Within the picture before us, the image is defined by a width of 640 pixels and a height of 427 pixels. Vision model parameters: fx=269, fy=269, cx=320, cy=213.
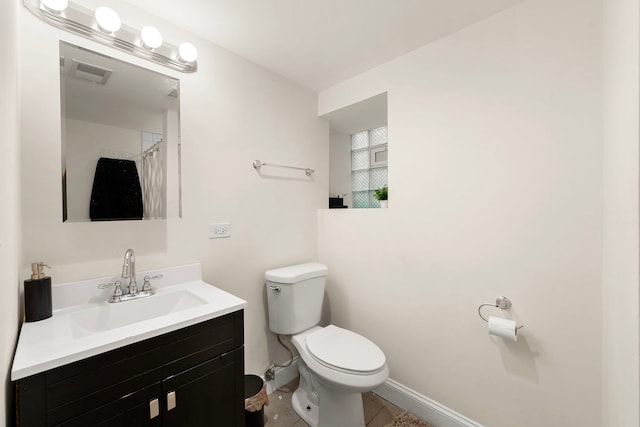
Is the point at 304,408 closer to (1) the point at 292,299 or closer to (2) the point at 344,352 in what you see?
(2) the point at 344,352

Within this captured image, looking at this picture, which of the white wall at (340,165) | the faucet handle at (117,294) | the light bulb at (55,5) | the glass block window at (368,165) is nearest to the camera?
the light bulb at (55,5)

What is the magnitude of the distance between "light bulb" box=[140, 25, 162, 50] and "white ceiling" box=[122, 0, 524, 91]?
144 mm

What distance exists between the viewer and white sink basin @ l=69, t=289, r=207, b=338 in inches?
43.7

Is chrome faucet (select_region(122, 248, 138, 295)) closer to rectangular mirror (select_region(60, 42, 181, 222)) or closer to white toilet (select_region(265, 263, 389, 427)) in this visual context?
rectangular mirror (select_region(60, 42, 181, 222))

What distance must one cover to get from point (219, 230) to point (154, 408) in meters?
0.91

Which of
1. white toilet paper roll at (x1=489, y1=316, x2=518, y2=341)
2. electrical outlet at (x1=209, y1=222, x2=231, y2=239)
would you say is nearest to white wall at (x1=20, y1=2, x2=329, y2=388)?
electrical outlet at (x1=209, y1=222, x2=231, y2=239)

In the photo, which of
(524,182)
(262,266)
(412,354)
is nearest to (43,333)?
(262,266)

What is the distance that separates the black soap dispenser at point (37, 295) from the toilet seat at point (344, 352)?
1.19m

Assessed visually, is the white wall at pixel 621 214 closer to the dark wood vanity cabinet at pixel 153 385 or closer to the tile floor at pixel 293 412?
the tile floor at pixel 293 412

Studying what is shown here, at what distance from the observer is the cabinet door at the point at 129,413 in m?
0.84

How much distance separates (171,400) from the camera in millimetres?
997

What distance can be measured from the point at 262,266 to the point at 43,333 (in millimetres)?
1101

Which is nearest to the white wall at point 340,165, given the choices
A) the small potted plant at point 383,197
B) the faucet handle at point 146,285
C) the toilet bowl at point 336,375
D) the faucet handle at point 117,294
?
the small potted plant at point 383,197

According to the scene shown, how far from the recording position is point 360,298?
6.54 feet
